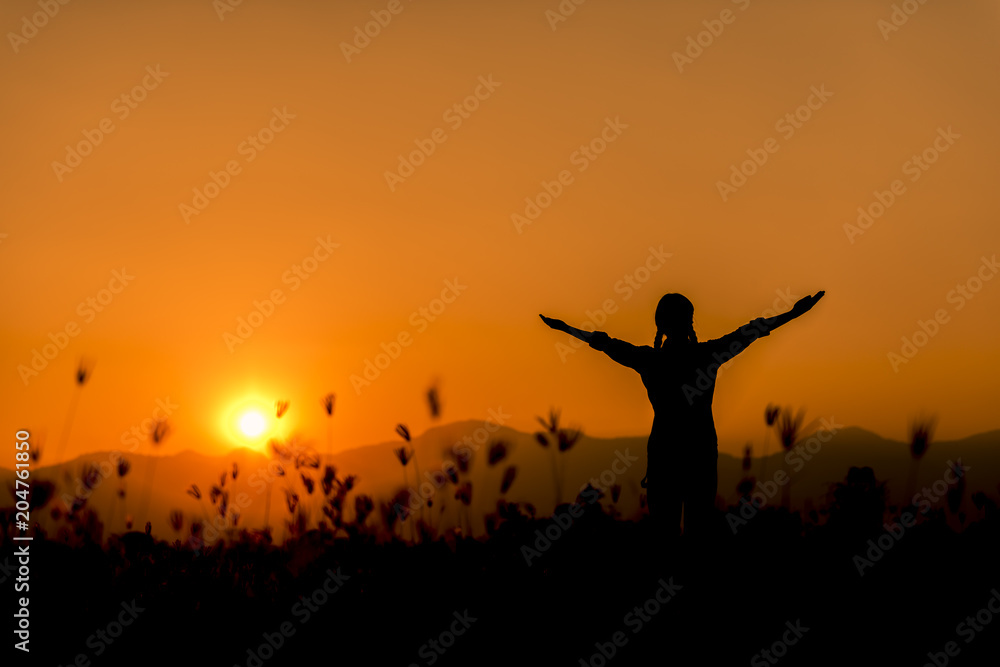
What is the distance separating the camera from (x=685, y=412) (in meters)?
6.98

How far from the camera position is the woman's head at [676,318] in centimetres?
700

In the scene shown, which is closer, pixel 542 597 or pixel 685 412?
pixel 685 412

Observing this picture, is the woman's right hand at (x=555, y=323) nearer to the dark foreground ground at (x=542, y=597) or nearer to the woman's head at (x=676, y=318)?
the woman's head at (x=676, y=318)

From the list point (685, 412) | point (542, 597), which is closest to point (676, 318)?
point (685, 412)

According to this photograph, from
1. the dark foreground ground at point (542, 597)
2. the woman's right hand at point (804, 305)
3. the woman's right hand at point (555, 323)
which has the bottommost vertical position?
the dark foreground ground at point (542, 597)

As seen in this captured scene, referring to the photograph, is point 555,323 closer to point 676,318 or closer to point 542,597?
point 676,318

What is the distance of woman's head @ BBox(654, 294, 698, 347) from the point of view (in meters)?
7.00

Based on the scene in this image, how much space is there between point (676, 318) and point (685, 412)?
728 mm

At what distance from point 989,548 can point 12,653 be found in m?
7.68

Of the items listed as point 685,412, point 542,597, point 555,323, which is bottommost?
point 542,597

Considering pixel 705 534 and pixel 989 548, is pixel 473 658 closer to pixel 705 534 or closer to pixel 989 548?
pixel 705 534

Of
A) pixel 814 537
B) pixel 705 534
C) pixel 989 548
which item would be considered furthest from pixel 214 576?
pixel 989 548

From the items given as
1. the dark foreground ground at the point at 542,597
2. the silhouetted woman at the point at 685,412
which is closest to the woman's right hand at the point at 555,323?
the silhouetted woman at the point at 685,412

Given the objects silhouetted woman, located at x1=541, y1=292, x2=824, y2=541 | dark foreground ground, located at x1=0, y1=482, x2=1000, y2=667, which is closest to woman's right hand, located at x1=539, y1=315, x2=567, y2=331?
silhouetted woman, located at x1=541, y1=292, x2=824, y2=541
